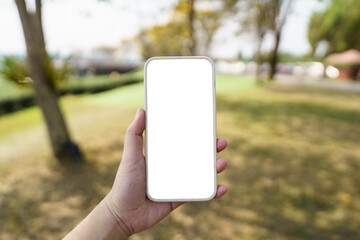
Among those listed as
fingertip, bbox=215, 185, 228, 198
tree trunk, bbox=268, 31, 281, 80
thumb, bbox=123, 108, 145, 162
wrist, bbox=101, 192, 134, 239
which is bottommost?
tree trunk, bbox=268, 31, 281, 80

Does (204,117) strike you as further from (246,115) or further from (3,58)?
(246,115)

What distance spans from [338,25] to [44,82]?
5235cm

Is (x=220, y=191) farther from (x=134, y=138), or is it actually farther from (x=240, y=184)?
(x=240, y=184)

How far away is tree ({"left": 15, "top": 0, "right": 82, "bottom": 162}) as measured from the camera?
15.9ft

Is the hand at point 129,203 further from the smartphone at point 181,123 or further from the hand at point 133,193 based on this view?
the smartphone at point 181,123

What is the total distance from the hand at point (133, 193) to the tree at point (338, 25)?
47532 millimetres

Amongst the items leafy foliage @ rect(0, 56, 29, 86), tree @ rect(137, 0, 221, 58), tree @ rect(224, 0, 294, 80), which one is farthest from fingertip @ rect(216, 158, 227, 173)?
A: tree @ rect(224, 0, 294, 80)

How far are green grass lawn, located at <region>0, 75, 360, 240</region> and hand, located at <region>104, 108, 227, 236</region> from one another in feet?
5.86

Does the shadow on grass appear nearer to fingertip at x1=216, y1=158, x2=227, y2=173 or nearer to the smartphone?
the smartphone

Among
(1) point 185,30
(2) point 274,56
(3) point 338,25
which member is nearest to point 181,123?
(1) point 185,30

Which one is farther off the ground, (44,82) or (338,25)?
(44,82)

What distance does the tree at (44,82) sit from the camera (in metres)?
4.83

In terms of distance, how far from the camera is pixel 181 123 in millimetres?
2229

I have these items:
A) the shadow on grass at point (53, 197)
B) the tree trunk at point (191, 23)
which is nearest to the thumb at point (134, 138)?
the shadow on grass at point (53, 197)
